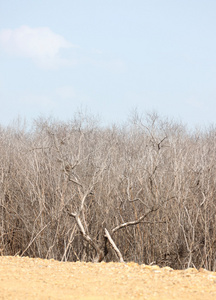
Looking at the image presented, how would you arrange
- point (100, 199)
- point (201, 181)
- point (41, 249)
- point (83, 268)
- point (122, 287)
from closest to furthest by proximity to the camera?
point (122, 287), point (83, 268), point (41, 249), point (100, 199), point (201, 181)

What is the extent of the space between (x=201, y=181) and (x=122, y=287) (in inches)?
288

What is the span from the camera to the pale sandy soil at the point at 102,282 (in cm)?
405

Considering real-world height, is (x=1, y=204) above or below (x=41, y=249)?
above

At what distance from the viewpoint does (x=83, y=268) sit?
5.37 meters


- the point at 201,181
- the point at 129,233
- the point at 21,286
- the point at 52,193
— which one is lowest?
the point at 21,286

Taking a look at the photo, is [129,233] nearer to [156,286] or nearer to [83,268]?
[83,268]

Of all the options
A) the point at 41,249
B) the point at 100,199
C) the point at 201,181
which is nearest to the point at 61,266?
the point at 41,249

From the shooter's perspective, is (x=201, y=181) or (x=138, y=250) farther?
(x=201, y=181)

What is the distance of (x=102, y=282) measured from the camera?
14.9 ft

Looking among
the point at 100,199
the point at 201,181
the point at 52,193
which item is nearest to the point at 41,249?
the point at 52,193

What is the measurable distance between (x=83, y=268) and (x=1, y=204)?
20.3 feet

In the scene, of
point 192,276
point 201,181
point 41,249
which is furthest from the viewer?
point 201,181

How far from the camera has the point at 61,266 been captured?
5.57 metres

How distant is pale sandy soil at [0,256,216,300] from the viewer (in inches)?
160
